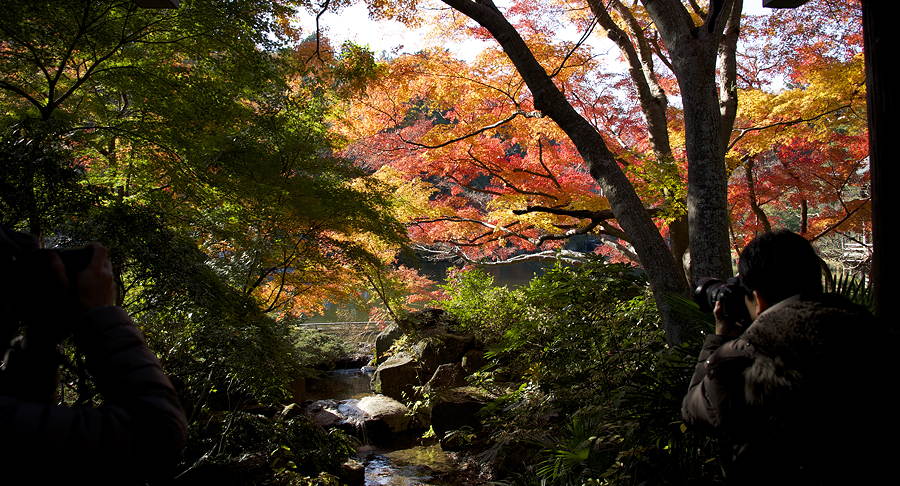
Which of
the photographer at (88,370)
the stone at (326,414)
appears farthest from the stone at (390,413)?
the photographer at (88,370)

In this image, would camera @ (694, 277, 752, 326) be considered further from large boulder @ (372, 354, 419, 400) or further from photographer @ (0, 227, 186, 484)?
large boulder @ (372, 354, 419, 400)

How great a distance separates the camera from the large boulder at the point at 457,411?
20.2 feet

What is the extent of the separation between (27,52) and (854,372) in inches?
196

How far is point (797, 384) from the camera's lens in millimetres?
1151

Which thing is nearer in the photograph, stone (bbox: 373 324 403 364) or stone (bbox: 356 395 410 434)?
stone (bbox: 356 395 410 434)

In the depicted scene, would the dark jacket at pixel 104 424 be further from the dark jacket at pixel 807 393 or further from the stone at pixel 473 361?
the stone at pixel 473 361

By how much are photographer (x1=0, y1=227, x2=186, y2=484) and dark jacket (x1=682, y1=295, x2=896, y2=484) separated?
1.27m

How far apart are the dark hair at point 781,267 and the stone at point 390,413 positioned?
635 cm

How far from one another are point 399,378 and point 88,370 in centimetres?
753

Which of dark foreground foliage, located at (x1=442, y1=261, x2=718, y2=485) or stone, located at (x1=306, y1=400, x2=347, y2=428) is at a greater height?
dark foreground foliage, located at (x1=442, y1=261, x2=718, y2=485)

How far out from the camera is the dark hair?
1.28 meters

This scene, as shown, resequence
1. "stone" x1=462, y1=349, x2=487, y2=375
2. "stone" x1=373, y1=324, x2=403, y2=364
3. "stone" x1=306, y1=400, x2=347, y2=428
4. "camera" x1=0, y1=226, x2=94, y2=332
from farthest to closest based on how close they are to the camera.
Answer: "stone" x1=373, y1=324, x2=403, y2=364 < "stone" x1=462, y1=349, x2=487, y2=375 < "stone" x1=306, y1=400, x2=347, y2=428 < "camera" x1=0, y1=226, x2=94, y2=332

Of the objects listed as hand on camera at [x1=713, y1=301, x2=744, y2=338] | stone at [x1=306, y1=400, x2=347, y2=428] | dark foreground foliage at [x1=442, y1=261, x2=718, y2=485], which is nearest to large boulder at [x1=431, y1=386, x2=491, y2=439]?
dark foreground foliage at [x1=442, y1=261, x2=718, y2=485]

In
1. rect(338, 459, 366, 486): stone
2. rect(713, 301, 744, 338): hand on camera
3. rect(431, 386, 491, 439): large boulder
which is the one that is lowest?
rect(338, 459, 366, 486): stone
